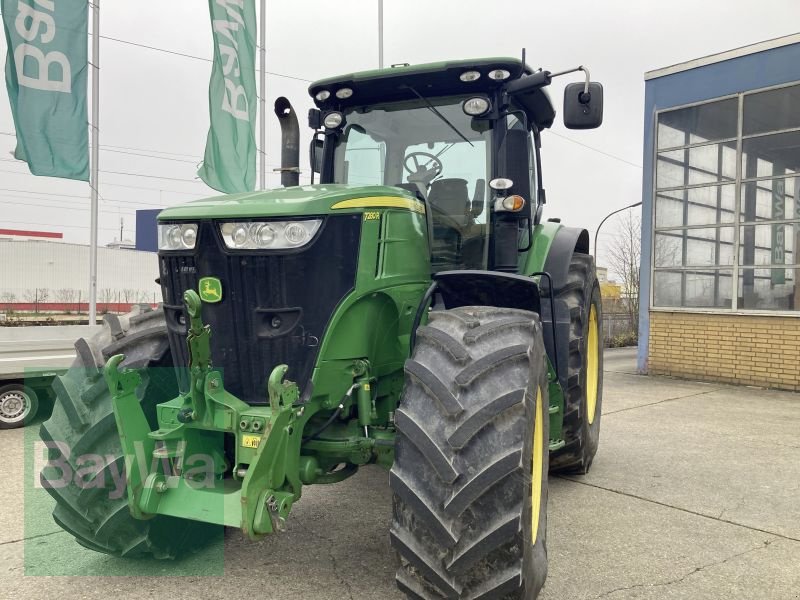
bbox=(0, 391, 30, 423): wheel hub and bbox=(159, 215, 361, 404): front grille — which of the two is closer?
bbox=(159, 215, 361, 404): front grille

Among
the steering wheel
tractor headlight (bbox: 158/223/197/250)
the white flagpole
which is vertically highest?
the white flagpole

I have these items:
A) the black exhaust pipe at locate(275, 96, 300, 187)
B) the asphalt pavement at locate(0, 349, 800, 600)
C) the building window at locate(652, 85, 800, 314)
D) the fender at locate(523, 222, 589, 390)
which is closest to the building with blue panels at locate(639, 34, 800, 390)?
the building window at locate(652, 85, 800, 314)

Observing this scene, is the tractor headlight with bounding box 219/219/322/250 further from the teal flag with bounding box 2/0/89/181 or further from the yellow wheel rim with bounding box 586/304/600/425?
the teal flag with bounding box 2/0/89/181

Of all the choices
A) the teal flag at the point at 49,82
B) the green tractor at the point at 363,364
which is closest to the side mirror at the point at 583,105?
the green tractor at the point at 363,364

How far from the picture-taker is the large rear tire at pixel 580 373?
4.45 metres

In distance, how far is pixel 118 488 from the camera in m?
3.17

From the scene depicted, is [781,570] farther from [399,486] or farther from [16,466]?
[16,466]

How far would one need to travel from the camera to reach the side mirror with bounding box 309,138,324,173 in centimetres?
455

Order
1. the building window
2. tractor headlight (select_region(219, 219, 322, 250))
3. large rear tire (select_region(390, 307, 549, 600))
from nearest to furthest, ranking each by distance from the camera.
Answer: large rear tire (select_region(390, 307, 549, 600)), tractor headlight (select_region(219, 219, 322, 250)), the building window

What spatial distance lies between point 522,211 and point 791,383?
742cm

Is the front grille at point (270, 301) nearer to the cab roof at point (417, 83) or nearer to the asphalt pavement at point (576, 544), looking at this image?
the asphalt pavement at point (576, 544)

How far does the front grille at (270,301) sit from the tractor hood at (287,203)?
64 mm

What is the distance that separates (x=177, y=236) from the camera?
3195 millimetres

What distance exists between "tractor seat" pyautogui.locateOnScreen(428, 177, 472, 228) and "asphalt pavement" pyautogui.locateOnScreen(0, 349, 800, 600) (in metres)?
1.89
